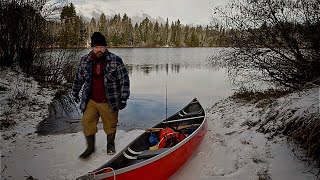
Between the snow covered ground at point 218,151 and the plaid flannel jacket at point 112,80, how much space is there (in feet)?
3.66

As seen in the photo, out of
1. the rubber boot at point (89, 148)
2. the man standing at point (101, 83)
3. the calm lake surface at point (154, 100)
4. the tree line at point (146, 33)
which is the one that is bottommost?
the calm lake surface at point (154, 100)

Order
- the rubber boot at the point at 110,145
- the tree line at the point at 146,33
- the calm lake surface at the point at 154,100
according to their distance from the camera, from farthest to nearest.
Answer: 1. the tree line at the point at 146,33
2. the calm lake surface at the point at 154,100
3. the rubber boot at the point at 110,145

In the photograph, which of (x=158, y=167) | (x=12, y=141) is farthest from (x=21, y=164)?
(x=158, y=167)

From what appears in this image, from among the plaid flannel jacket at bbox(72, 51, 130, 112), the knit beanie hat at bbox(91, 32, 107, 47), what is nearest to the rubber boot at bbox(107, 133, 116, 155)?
the plaid flannel jacket at bbox(72, 51, 130, 112)

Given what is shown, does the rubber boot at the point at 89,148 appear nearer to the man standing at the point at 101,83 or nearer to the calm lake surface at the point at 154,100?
the man standing at the point at 101,83

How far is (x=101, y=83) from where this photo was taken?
5301 millimetres

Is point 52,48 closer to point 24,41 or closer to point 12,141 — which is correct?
point 24,41

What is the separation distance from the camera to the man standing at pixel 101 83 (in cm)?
522

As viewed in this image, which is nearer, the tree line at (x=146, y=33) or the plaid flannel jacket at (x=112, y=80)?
the plaid flannel jacket at (x=112, y=80)

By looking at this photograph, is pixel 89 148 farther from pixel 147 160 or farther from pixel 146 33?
pixel 146 33

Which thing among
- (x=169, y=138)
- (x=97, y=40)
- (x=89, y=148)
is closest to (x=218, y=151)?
(x=169, y=138)

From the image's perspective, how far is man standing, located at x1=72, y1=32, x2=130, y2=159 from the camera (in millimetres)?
5219

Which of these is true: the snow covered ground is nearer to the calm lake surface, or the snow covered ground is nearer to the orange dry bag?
the orange dry bag

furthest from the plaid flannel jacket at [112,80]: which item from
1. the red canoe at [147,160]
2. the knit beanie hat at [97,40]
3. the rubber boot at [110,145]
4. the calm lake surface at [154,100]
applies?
the calm lake surface at [154,100]
